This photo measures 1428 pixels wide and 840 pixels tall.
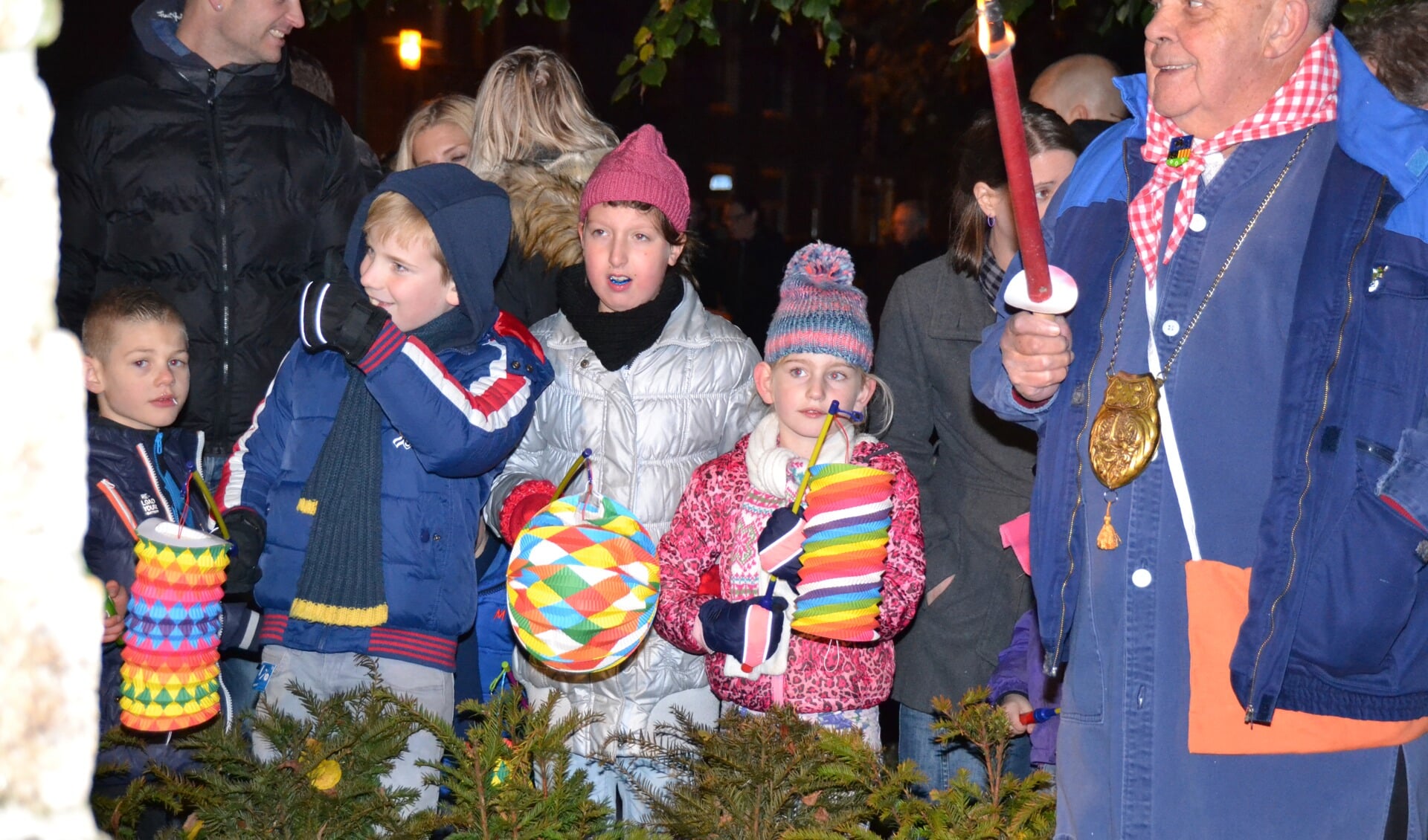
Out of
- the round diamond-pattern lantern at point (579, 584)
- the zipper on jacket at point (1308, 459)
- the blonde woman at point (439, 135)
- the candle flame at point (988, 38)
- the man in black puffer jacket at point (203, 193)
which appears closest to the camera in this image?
the candle flame at point (988, 38)

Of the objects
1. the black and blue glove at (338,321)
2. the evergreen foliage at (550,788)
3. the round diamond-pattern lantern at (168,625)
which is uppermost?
the black and blue glove at (338,321)

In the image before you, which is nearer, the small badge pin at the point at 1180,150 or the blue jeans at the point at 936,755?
the small badge pin at the point at 1180,150

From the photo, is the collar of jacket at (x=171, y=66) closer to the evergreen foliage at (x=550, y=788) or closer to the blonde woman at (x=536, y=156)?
Result: the blonde woman at (x=536, y=156)

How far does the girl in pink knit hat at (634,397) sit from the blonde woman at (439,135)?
1111 mm

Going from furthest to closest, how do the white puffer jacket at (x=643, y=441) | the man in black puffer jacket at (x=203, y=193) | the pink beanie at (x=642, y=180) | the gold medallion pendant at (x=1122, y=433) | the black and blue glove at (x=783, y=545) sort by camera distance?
the man in black puffer jacket at (x=203, y=193)
the pink beanie at (x=642, y=180)
the white puffer jacket at (x=643, y=441)
the black and blue glove at (x=783, y=545)
the gold medallion pendant at (x=1122, y=433)

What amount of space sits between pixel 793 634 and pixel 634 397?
0.79 metres

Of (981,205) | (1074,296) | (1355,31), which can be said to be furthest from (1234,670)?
(981,205)

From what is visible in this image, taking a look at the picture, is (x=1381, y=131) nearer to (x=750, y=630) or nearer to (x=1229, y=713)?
(x=1229, y=713)

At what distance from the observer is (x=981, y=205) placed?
390 centimetres

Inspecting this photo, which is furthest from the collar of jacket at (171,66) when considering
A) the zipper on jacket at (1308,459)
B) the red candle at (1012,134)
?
the zipper on jacket at (1308,459)

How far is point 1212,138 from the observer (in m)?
2.39

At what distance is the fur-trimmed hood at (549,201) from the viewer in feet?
13.8

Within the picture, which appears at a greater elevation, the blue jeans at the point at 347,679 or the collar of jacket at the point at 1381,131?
the collar of jacket at the point at 1381,131

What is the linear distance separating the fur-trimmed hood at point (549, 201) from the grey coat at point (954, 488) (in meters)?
1.03
